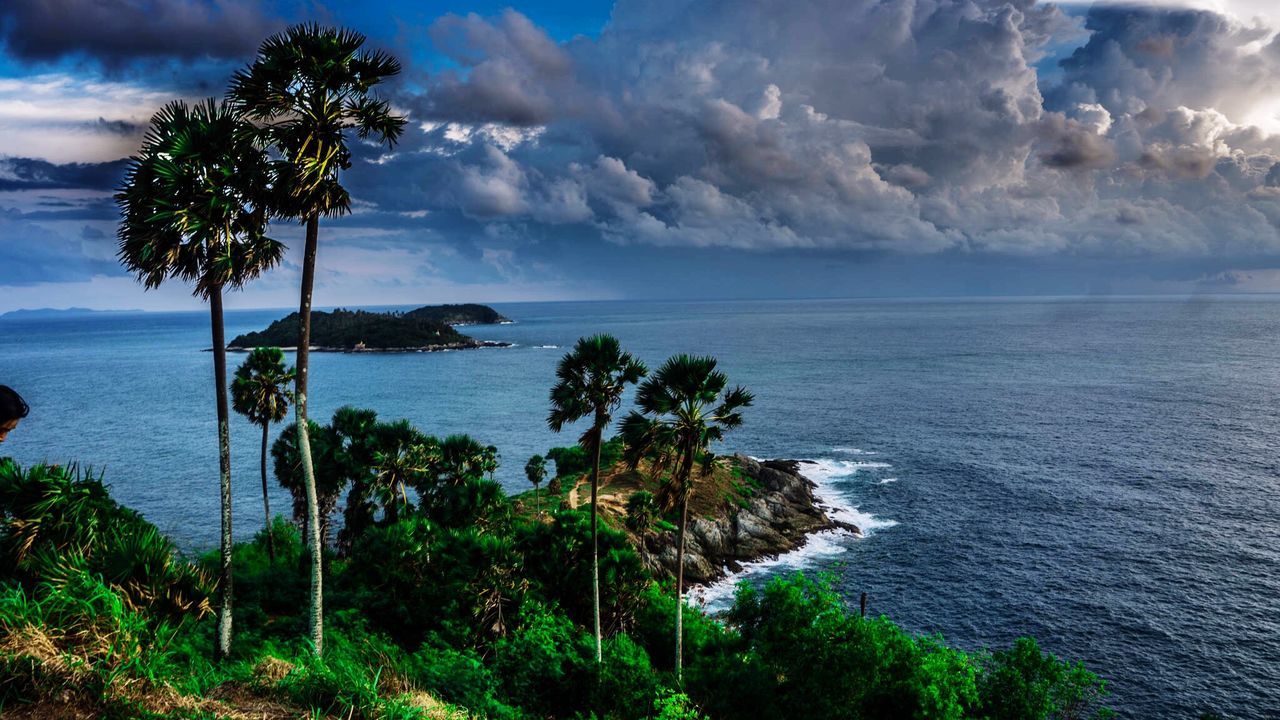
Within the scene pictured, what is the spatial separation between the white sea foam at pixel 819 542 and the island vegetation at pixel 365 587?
13441 mm

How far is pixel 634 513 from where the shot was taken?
4356cm

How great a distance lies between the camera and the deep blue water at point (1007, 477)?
4566cm

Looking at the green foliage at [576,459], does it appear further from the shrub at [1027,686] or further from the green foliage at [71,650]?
the green foliage at [71,650]

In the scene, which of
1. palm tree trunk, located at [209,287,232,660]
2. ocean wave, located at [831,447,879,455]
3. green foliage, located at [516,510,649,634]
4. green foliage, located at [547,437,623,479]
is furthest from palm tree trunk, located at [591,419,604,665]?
ocean wave, located at [831,447,879,455]

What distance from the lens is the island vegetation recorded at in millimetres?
10531

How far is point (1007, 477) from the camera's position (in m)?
76.3

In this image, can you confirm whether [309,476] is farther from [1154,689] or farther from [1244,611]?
[1244,611]

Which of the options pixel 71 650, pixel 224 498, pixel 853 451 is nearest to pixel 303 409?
pixel 224 498

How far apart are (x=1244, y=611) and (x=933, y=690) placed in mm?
40049

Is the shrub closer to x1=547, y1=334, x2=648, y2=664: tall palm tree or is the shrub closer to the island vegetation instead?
the island vegetation

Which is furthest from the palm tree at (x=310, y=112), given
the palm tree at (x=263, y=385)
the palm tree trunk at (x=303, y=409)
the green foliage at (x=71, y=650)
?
the palm tree at (x=263, y=385)

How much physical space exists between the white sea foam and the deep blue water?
2.48 ft

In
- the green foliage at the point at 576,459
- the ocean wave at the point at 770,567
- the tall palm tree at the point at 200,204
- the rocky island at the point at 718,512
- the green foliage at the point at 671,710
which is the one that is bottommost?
the ocean wave at the point at 770,567

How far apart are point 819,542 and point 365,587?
46.1m
